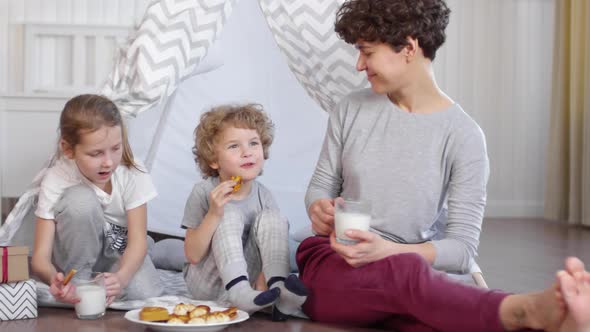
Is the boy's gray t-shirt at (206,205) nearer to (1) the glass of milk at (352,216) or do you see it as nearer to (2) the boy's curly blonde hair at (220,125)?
(2) the boy's curly blonde hair at (220,125)

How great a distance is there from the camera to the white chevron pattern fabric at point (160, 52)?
2.12 meters

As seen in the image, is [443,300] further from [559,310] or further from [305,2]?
[305,2]

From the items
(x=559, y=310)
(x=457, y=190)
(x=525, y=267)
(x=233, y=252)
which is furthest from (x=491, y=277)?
(x=559, y=310)

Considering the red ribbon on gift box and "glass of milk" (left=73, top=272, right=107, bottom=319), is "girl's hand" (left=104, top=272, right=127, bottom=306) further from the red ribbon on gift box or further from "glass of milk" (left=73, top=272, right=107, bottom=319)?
the red ribbon on gift box

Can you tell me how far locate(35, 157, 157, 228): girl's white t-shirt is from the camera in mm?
1924

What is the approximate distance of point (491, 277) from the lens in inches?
101

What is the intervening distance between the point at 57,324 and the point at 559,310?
3.37ft

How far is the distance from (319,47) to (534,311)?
1.16m

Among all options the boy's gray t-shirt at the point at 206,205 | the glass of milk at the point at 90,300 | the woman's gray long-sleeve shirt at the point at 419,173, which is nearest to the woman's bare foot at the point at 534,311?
the woman's gray long-sleeve shirt at the point at 419,173

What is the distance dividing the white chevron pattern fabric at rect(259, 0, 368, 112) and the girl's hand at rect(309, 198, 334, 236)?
625 millimetres

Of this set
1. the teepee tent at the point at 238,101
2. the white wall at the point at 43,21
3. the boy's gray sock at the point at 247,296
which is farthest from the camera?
the white wall at the point at 43,21

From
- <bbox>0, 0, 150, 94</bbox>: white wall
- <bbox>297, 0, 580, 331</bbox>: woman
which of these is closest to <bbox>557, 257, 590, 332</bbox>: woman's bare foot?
<bbox>297, 0, 580, 331</bbox>: woman

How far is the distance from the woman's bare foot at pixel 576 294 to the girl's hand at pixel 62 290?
101cm

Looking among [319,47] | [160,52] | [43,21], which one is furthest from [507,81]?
[160,52]
